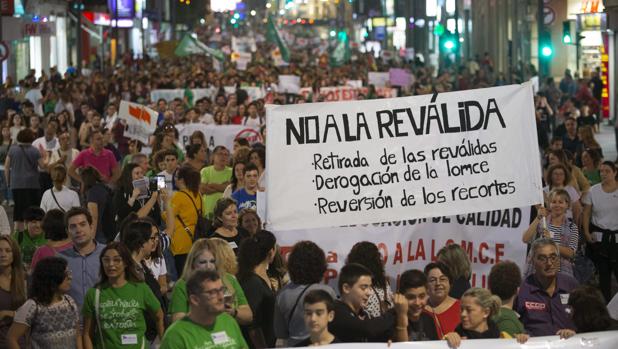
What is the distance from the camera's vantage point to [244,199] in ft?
44.9

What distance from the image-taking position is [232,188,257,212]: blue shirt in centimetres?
1359

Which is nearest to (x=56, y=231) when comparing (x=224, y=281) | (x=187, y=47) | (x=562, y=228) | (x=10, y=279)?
(x=10, y=279)

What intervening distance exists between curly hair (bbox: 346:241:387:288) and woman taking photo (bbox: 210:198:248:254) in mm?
2266

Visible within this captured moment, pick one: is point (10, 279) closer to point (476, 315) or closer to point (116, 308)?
point (116, 308)

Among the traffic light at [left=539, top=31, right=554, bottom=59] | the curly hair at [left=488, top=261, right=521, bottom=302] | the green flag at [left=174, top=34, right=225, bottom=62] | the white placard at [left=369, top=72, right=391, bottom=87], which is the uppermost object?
the green flag at [left=174, top=34, right=225, bottom=62]

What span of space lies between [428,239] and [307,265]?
256 cm

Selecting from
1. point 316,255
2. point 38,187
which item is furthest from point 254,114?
point 316,255

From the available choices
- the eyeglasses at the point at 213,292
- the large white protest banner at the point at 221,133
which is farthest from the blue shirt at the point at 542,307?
the large white protest banner at the point at 221,133

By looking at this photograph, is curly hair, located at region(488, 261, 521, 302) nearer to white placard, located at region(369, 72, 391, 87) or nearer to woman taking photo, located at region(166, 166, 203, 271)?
woman taking photo, located at region(166, 166, 203, 271)

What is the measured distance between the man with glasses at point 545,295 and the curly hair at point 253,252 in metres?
1.66

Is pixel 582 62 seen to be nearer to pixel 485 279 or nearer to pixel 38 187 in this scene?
pixel 38 187

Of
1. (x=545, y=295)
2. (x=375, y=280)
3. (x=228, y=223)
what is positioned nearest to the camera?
(x=375, y=280)

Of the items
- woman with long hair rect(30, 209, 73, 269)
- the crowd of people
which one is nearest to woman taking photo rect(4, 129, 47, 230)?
the crowd of people

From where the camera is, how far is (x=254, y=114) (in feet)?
81.6
